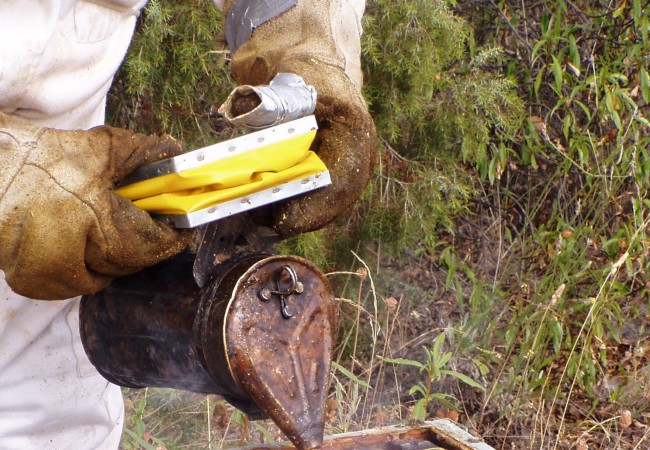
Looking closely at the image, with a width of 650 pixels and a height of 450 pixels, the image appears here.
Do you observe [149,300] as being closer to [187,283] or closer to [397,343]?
[187,283]

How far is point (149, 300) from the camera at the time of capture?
1.42 m

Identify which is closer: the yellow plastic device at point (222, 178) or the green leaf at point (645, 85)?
the yellow plastic device at point (222, 178)

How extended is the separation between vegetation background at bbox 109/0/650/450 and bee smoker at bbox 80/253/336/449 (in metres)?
1.28

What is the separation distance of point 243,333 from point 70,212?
29cm

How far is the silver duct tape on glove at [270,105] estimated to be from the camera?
49.6 inches

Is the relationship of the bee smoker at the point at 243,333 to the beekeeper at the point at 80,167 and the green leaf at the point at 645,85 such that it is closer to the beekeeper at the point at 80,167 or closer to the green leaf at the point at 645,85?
the beekeeper at the point at 80,167

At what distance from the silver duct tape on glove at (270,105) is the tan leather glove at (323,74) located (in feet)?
0.58

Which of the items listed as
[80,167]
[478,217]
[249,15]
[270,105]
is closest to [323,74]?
[249,15]

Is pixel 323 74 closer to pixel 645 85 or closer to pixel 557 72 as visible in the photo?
pixel 557 72

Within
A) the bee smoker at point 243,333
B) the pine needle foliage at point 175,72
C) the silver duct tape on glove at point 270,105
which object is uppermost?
the silver duct tape on glove at point 270,105

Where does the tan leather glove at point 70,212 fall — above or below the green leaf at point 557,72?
above

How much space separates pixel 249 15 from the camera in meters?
1.74

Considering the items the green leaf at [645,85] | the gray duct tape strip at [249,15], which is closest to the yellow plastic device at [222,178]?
the gray duct tape strip at [249,15]

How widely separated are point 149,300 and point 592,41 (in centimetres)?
330
